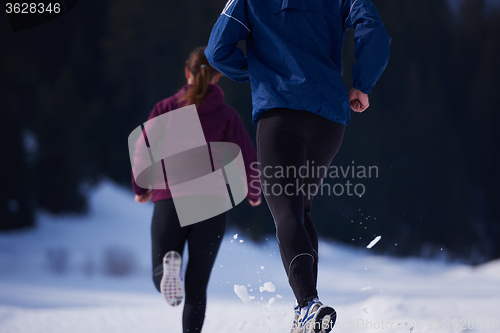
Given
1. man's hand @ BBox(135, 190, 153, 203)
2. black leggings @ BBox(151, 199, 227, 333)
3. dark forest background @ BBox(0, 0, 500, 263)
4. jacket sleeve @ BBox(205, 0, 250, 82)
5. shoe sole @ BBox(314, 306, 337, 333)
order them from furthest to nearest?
1. dark forest background @ BBox(0, 0, 500, 263)
2. man's hand @ BBox(135, 190, 153, 203)
3. black leggings @ BBox(151, 199, 227, 333)
4. jacket sleeve @ BBox(205, 0, 250, 82)
5. shoe sole @ BBox(314, 306, 337, 333)

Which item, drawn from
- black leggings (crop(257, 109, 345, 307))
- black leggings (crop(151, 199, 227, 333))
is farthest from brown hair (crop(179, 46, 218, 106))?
black leggings (crop(257, 109, 345, 307))

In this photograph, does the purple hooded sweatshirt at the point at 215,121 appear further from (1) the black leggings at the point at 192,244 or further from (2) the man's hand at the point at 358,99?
(2) the man's hand at the point at 358,99

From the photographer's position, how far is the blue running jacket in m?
1.23

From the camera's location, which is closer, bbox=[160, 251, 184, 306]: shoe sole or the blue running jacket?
the blue running jacket

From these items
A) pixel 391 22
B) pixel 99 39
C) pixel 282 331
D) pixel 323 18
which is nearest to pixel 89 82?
pixel 99 39

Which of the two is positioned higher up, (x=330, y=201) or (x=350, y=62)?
(x=350, y=62)

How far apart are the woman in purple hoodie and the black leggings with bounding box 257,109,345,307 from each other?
61cm

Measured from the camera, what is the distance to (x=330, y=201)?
160 inches

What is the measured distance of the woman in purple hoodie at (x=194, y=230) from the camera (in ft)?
5.69

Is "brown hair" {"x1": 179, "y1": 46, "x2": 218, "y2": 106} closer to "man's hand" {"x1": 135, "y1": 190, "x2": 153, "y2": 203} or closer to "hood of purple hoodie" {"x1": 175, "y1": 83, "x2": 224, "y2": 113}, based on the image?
"hood of purple hoodie" {"x1": 175, "y1": 83, "x2": 224, "y2": 113}

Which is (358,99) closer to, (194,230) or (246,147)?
(246,147)

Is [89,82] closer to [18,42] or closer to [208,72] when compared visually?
[18,42]

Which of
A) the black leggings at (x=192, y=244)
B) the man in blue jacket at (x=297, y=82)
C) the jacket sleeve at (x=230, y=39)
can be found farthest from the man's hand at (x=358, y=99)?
the black leggings at (x=192, y=244)

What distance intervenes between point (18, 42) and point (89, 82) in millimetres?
720
